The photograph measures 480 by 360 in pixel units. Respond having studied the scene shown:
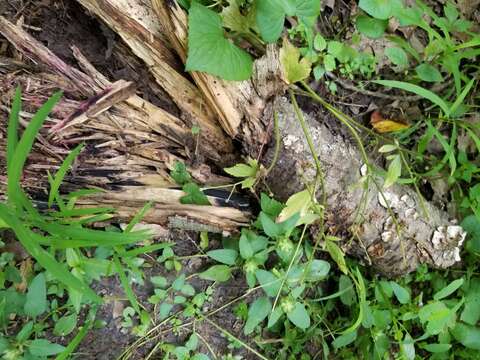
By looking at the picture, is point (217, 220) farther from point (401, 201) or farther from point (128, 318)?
point (401, 201)

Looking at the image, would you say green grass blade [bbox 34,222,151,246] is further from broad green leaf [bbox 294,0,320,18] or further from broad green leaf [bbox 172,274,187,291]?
broad green leaf [bbox 294,0,320,18]

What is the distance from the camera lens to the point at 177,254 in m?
1.49

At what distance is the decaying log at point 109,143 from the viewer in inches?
45.9

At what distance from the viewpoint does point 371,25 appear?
4.09 ft

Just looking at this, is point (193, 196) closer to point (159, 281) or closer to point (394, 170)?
point (159, 281)

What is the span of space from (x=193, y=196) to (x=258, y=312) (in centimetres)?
41

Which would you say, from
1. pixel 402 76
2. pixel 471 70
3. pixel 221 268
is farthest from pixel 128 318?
pixel 471 70

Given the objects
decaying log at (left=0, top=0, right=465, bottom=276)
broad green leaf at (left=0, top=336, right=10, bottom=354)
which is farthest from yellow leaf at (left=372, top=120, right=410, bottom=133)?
broad green leaf at (left=0, top=336, right=10, bottom=354)

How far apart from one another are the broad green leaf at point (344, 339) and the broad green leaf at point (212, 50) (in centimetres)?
86

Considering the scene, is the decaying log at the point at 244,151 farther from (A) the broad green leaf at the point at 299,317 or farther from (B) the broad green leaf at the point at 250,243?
(A) the broad green leaf at the point at 299,317

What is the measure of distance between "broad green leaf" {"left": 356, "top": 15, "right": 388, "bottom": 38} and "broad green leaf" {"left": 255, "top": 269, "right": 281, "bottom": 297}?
29.0 inches

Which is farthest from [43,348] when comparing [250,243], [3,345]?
[250,243]

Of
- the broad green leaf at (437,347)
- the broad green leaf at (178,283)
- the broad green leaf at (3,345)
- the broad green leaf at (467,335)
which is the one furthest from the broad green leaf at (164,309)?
the broad green leaf at (467,335)

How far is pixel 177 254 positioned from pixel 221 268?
16 centimetres
